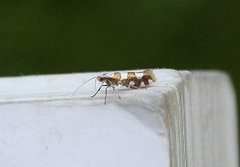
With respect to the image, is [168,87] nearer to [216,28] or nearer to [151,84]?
[151,84]

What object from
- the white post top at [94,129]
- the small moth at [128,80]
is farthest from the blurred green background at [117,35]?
the white post top at [94,129]

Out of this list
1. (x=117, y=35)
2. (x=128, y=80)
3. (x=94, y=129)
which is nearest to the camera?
(x=94, y=129)

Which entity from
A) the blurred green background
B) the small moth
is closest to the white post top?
the small moth

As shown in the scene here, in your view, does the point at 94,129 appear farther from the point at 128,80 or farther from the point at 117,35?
the point at 117,35

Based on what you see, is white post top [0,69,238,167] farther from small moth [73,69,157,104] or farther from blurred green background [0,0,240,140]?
blurred green background [0,0,240,140]

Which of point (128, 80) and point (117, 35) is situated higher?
point (117, 35)

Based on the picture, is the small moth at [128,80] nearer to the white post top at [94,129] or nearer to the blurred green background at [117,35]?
the white post top at [94,129]

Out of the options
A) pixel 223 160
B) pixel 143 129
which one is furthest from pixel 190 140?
pixel 223 160

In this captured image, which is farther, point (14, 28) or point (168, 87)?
point (14, 28)

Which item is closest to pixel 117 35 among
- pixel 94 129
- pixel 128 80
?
pixel 128 80
